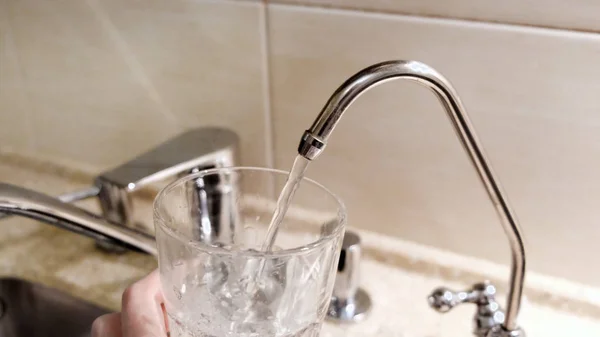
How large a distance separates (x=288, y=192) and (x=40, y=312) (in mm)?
383

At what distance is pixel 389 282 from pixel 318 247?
26cm

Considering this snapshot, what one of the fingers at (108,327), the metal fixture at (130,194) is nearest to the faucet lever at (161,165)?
the metal fixture at (130,194)

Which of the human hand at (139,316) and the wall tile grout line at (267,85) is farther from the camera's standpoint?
the wall tile grout line at (267,85)

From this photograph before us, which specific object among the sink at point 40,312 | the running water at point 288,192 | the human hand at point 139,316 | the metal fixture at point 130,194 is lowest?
the sink at point 40,312

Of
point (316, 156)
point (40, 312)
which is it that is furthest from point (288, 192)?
point (40, 312)

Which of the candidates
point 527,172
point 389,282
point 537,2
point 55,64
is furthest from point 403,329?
point 55,64

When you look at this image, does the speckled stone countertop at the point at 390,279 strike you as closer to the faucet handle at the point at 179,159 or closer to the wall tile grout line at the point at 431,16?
the faucet handle at the point at 179,159

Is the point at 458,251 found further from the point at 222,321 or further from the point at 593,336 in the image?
the point at 222,321

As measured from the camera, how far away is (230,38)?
588mm

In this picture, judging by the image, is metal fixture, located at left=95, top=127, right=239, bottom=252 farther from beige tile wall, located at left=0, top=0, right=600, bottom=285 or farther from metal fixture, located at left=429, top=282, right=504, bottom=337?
metal fixture, located at left=429, top=282, right=504, bottom=337

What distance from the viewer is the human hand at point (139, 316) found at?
386mm

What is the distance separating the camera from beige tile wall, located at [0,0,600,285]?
474 mm

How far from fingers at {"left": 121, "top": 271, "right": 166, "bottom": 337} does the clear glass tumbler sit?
3 cm

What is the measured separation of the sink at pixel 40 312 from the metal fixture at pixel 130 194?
0.07 meters
